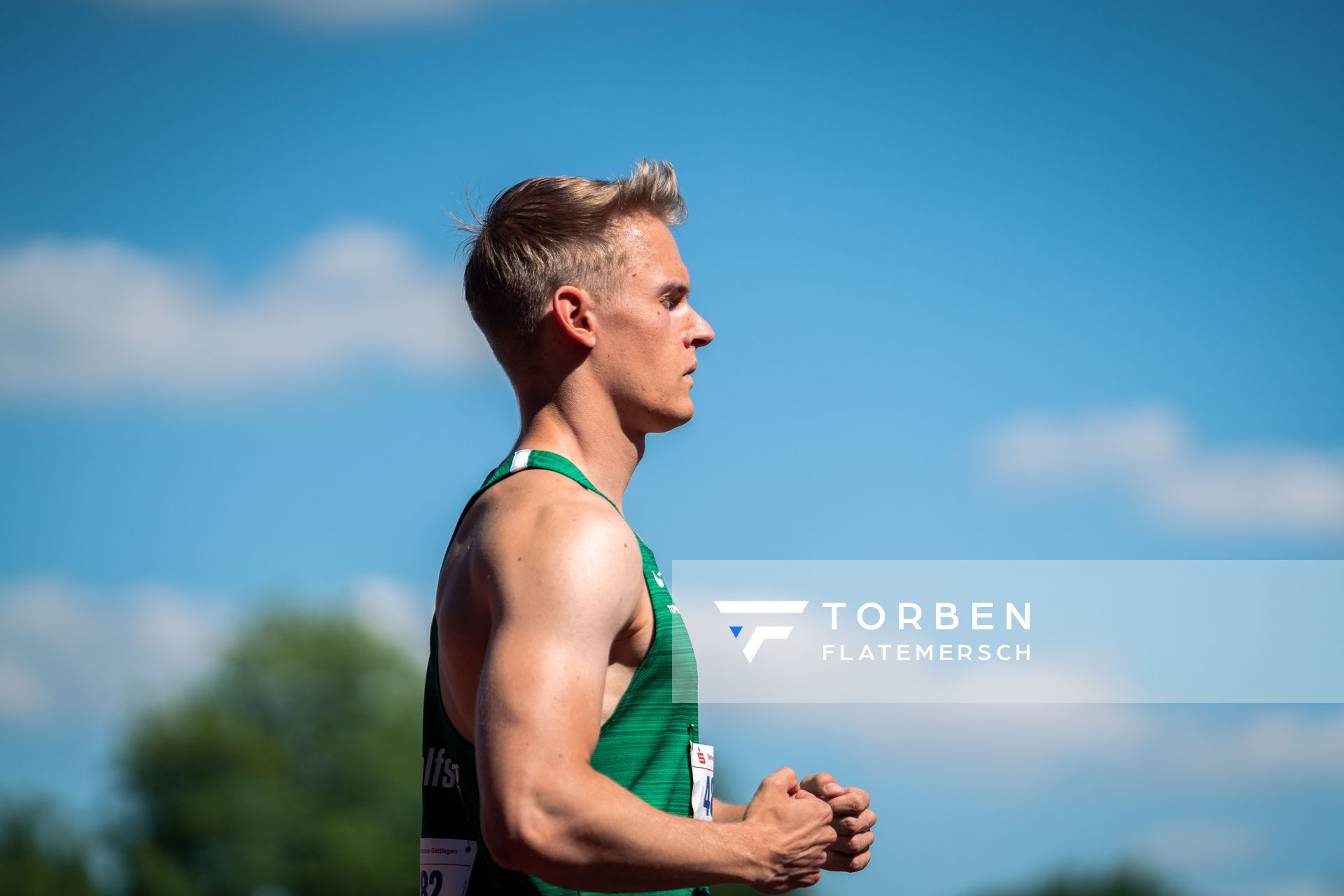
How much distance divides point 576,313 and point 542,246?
0.65ft

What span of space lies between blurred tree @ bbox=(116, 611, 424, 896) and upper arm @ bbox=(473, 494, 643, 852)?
88.6ft

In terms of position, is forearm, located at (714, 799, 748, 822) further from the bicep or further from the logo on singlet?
the bicep

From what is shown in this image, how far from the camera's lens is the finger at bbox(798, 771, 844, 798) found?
311cm

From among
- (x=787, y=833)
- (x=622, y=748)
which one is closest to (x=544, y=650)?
(x=622, y=748)

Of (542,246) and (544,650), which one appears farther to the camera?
(542,246)

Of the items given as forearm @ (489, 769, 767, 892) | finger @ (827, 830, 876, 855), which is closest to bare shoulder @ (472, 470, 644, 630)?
forearm @ (489, 769, 767, 892)

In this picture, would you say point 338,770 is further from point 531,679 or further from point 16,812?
point 531,679

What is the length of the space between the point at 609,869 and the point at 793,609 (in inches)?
88.0

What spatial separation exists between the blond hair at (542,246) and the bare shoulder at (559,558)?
59cm

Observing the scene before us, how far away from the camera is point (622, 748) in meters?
2.83

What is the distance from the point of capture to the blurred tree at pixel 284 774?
1138 inches

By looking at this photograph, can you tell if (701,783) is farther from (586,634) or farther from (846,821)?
(586,634)

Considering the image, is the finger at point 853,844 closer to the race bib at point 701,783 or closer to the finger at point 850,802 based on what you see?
the finger at point 850,802

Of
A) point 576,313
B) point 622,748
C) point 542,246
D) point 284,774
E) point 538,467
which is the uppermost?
point 284,774
